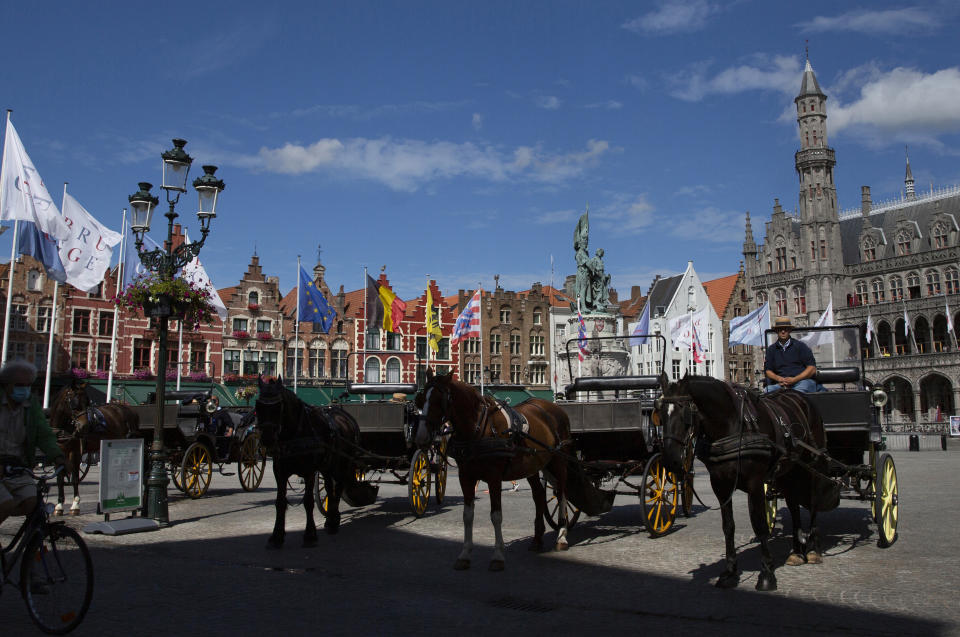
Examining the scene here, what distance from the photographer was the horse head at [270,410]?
938cm

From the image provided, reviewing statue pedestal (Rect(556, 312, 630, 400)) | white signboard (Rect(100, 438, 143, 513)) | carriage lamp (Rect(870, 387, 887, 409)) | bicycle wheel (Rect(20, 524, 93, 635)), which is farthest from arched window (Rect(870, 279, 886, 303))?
bicycle wheel (Rect(20, 524, 93, 635))

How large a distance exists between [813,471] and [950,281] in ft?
186

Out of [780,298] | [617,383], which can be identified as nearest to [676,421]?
[617,383]

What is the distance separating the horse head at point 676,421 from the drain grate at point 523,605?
1.61 m

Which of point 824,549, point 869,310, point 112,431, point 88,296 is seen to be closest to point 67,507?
point 112,431

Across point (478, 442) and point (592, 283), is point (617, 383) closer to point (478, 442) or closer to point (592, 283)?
point (478, 442)

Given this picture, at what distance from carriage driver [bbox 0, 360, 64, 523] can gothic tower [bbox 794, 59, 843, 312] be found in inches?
2484

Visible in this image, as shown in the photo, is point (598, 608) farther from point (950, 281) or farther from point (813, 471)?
point (950, 281)

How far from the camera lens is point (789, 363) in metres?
9.11

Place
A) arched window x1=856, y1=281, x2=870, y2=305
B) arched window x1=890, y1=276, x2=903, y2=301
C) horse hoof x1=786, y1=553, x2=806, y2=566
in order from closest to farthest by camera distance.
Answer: horse hoof x1=786, y1=553, x2=806, y2=566 → arched window x1=890, y1=276, x2=903, y2=301 → arched window x1=856, y1=281, x2=870, y2=305

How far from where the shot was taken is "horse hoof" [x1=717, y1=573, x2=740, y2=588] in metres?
6.86

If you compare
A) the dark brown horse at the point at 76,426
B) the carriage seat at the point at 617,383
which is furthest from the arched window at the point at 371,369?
the carriage seat at the point at 617,383

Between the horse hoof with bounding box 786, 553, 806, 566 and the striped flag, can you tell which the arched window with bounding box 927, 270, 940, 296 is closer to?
the striped flag

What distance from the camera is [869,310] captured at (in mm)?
58844
